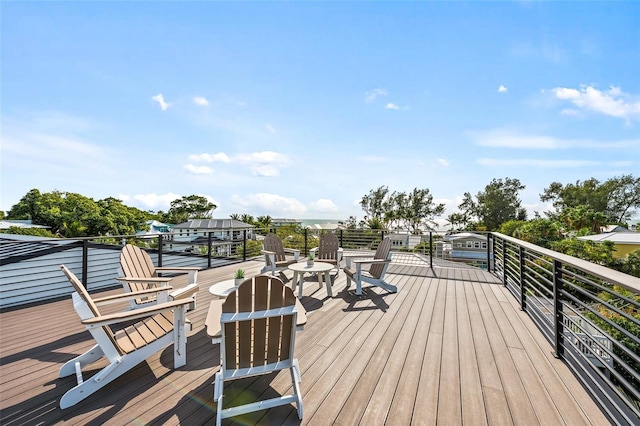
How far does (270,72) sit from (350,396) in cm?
713

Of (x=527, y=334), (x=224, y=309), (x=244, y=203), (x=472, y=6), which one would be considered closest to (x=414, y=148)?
(x=472, y=6)

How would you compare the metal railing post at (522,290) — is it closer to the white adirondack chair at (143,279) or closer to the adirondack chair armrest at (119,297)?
the white adirondack chair at (143,279)

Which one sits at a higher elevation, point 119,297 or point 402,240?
point 402,240

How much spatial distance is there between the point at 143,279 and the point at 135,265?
0.48 m

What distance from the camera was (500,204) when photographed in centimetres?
3616

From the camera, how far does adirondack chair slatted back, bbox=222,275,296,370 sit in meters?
1.67

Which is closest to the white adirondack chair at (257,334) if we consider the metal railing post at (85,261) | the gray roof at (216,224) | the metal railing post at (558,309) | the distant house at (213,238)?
the metal railing post at (558,309)

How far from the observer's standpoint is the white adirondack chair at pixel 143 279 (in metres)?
2.95

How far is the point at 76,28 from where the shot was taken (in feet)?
16.2

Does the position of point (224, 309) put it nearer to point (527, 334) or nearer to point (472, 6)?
point (527, 334)

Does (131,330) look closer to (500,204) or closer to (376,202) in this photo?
(376,202)

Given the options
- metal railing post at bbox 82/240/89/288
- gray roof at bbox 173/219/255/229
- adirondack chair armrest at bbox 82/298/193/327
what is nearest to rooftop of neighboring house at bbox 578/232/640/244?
adirondack chair armrest at bbox 82/298/193/327

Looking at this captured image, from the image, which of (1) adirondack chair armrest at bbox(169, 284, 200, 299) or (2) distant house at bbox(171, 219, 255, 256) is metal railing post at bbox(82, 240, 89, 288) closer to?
(2) distant house at bbox(171, 219, 255, 256)

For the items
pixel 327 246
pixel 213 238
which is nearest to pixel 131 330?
pixel 327 246
